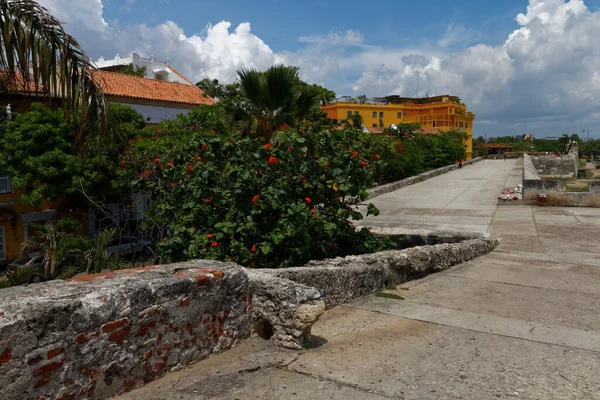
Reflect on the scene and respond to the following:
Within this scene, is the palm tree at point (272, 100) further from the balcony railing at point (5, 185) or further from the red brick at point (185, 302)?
the balcony railing at point (5, 185)

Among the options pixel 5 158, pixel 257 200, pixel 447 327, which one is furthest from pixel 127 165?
pixel 447 327

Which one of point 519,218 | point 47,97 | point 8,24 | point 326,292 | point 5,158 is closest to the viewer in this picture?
point 326,292

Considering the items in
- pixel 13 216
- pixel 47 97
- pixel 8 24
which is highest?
pixel 8 24

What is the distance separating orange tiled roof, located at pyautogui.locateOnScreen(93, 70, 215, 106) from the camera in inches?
954

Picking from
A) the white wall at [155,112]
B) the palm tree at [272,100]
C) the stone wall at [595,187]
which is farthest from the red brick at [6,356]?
the white wall at [155,112]

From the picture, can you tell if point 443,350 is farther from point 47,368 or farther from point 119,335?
point 47,368

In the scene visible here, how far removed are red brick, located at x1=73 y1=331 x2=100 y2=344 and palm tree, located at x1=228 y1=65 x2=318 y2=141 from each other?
8.17 m

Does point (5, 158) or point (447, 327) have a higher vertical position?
point (5, 158)

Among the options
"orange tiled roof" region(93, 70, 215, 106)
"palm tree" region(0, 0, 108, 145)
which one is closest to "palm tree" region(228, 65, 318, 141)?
"palm tree" region(0, 0, 108, 145)

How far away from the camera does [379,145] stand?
893 inches

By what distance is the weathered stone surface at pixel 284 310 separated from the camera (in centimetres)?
374

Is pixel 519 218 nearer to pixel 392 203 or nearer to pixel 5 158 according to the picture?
pixel 392 203

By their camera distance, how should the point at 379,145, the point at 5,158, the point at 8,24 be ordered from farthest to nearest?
the point at 379,145, the point at 5,158, the point at 8,24

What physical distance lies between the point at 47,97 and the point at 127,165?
305 inches
